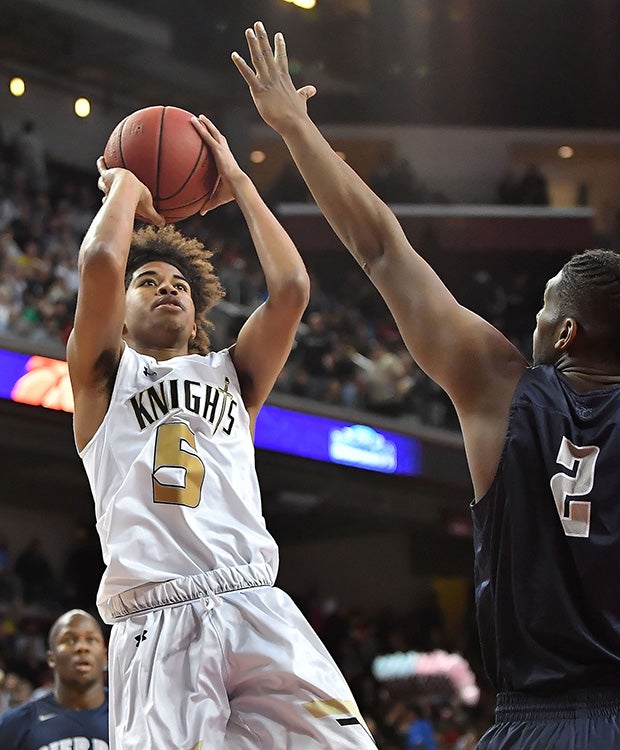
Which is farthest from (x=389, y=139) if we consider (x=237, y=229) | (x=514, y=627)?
(x=514, y=627)

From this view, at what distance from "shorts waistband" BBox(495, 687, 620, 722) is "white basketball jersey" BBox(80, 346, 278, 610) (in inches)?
44.2

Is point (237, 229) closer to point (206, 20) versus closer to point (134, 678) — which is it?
point (206, 20)

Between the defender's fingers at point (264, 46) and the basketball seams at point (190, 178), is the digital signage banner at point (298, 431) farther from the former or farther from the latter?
the defender's fingers at point (264, 46)

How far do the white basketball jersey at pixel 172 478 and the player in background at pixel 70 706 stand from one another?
2064 mm

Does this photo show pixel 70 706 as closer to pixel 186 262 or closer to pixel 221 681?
pixel 186 262

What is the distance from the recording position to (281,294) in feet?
11.6

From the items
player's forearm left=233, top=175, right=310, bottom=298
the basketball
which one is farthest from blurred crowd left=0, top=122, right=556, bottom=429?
player's forearm left=233, top=175, right=310, bottom=298

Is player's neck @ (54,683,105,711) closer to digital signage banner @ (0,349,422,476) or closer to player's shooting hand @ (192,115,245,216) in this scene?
player's shooting hand @ (192,115,245,216)

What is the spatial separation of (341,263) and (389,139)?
2.77 m

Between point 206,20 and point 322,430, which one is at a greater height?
point 206,20

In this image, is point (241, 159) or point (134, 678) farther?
point (241, 159)

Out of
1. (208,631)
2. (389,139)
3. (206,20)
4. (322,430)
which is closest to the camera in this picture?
(208,631)

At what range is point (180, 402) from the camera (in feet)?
10.8

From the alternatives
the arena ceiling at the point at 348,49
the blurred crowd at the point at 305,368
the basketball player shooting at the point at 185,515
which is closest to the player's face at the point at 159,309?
the basketball player shooting at the point at 185,515
